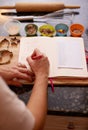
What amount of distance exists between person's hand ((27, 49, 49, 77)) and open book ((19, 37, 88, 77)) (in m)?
0.03

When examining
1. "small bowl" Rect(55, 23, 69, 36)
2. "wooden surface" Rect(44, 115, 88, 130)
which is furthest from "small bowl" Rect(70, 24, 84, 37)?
"wooden surface" Rect(44, 115, 88, 130)

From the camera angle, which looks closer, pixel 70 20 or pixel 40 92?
pixel 40 92

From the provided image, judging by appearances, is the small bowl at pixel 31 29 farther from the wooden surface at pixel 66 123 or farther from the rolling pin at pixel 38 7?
the wooden surface at pixel 66 123

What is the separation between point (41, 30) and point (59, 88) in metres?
0.42

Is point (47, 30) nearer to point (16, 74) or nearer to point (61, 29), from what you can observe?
point (61, 29)

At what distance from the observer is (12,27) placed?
1.32 m

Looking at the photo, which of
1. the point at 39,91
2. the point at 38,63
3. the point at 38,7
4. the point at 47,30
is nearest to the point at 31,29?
the point at 47,30

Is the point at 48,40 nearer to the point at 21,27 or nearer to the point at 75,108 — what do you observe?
the point at 21,27

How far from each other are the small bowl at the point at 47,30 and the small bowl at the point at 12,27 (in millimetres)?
132

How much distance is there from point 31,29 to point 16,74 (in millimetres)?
376

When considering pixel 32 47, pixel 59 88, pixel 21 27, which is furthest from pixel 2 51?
pixel 59 88

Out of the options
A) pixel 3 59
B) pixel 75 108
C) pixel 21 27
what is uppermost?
pixel 21 27

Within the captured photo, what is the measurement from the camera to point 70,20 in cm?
140

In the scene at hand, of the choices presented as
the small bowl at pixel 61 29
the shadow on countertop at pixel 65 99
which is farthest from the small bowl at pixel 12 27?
the shadow on countertop at pixel 65 99
